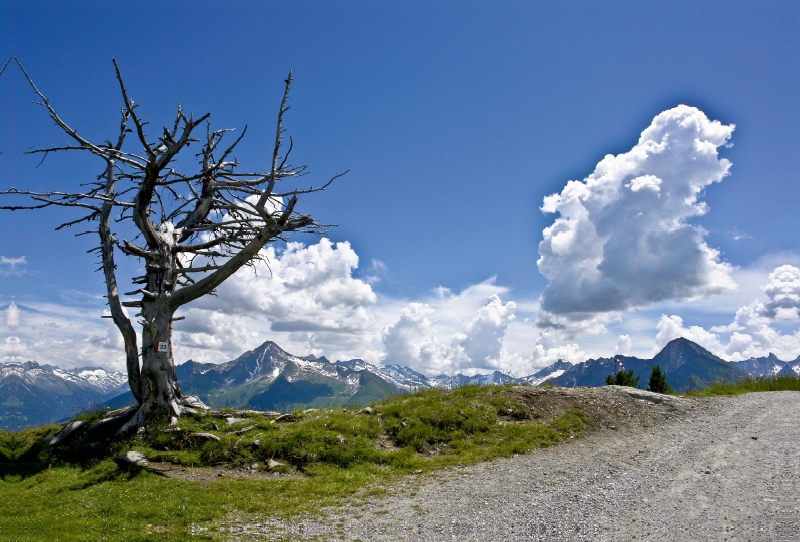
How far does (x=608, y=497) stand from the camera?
9.56 meters

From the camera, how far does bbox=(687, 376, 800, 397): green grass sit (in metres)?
23.0

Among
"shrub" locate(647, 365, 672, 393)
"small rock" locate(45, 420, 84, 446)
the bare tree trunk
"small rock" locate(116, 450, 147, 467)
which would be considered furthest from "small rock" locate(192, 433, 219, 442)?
"shrub" locate(647, 365, 672, 393)

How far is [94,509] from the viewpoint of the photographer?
32.2 feet

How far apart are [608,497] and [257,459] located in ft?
31.9

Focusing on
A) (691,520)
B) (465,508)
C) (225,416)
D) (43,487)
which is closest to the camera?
(691,520)

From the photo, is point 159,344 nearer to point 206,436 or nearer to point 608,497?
point 206,436

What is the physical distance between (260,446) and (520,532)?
873 centimetres

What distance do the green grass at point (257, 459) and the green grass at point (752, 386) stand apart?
37.0ft

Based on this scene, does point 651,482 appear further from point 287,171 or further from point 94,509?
point 287,171

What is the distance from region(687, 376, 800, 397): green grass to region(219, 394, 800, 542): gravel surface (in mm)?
8264

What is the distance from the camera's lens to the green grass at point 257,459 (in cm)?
952

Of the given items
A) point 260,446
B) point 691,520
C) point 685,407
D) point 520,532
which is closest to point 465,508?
point 520,532

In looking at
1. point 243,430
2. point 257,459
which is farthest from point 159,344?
point 257,459

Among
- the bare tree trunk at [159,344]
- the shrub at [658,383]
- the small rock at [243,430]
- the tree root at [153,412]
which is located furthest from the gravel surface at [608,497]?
the shrub at [658,383]
